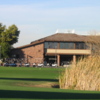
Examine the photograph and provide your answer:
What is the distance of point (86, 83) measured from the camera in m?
25.5

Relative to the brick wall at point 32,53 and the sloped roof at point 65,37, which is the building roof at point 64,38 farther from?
the brick wall at point 32,53

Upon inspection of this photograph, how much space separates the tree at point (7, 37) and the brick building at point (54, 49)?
11.8ft

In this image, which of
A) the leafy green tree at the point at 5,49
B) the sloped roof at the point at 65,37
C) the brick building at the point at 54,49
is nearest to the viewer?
the brick building at the point at 54,49

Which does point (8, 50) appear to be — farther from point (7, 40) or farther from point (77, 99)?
point (77, 99)

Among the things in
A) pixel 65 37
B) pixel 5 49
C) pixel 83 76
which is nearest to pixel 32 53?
pixel 5 49

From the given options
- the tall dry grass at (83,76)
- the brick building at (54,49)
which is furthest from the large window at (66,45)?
the tall dry grass at (83,76)

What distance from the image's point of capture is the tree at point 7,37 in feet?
331

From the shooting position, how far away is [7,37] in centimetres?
10775

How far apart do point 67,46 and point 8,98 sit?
83832 millimetres

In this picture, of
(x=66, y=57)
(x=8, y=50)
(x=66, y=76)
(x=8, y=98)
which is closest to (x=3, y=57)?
(x=8, y=50)

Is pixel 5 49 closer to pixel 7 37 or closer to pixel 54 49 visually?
pixel 7 37

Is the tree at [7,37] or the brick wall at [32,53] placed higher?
the tree at [7,37]

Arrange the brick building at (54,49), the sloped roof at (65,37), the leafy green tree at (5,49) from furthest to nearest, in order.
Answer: the leafy green tree at (5,49) < the sloped roof at (65,37) < the brick building at (54,49)

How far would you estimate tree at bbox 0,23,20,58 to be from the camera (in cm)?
10100
